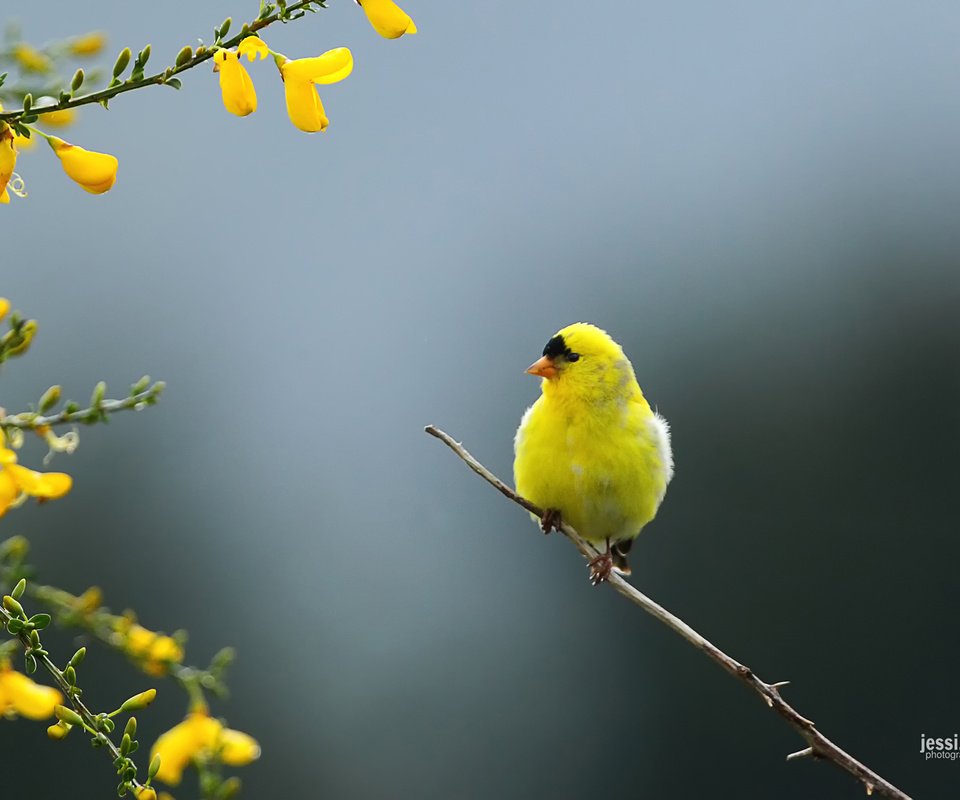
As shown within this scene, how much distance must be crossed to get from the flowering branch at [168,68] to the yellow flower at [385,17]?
0.12 m

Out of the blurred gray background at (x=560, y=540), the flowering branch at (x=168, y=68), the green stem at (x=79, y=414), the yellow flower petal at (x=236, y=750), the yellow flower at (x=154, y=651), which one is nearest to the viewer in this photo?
the flowering branch at (x=168, y=68)

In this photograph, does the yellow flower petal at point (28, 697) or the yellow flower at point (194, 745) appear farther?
the yellow flower at point (194, 745)

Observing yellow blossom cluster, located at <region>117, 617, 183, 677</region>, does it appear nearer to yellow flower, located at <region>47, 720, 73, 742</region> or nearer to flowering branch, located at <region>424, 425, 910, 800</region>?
flowering branch, located at <region>424, 425, 910, 800</region>

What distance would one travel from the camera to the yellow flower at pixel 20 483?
4.93 ft

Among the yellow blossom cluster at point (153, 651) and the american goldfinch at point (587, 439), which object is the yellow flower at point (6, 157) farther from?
the american goldfinch at point (587, 439)

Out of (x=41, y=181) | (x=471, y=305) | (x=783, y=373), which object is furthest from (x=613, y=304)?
(x=41, y=181)

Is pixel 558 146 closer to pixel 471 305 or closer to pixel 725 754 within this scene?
pixel 471 305

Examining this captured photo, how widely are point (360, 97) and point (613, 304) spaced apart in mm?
18640

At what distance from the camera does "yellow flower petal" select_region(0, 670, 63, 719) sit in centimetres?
153

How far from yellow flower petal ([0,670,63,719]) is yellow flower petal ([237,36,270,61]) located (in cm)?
81

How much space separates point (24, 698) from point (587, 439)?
7.24ft

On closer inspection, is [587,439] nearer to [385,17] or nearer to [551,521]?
[551,521]

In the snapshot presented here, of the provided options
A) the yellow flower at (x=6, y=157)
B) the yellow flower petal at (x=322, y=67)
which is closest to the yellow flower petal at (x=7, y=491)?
the yellow flower at (x=6, y=157)

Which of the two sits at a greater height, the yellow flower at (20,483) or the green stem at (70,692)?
the yellow flower at (20,483)
